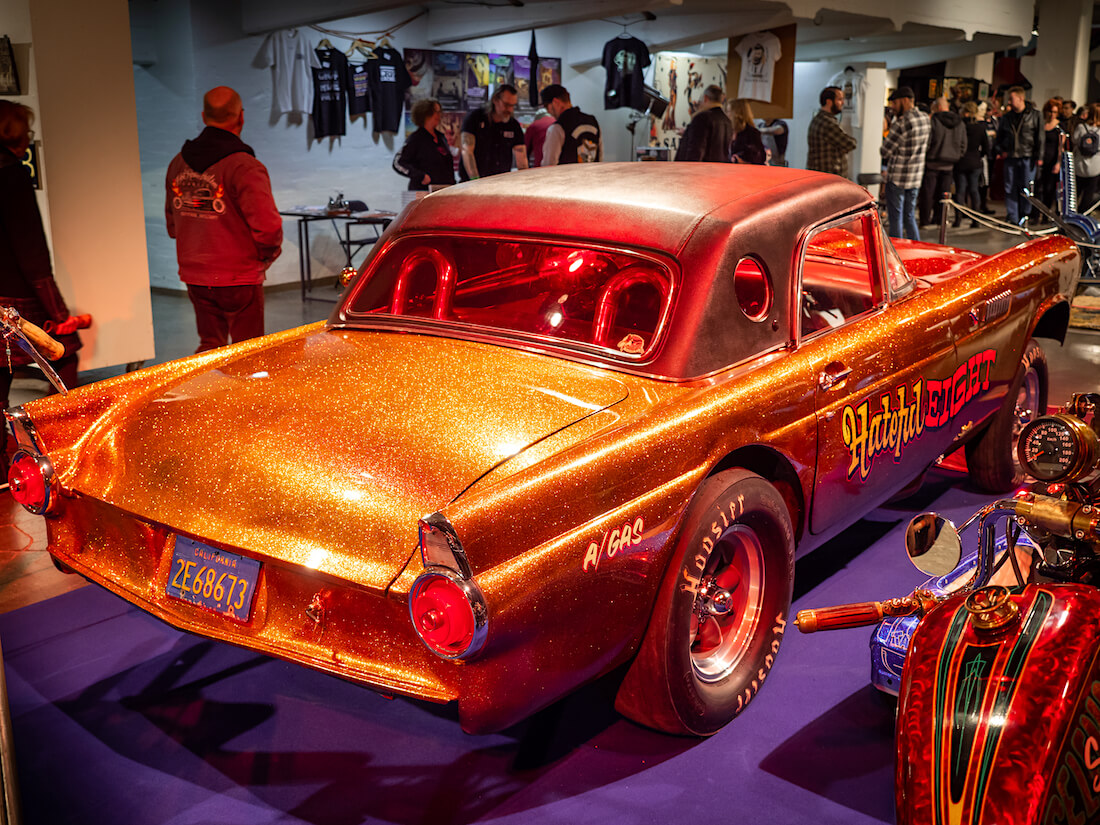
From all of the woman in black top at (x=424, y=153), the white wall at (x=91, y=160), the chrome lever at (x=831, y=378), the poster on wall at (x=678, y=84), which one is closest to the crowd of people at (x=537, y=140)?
the woman in black top at (x=424, y=153)

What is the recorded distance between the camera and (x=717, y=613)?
10.0 ft

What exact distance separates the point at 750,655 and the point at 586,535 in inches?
38.1

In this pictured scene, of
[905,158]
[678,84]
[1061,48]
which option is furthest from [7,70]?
[1061,48]

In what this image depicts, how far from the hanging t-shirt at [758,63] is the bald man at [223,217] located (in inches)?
367

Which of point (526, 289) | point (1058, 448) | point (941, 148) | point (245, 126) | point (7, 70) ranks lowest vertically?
point (1058, 448)

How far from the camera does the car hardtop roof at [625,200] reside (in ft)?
10.7

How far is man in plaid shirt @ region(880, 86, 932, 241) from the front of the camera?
11.9 metres

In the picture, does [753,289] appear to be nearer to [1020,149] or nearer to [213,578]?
[213,578]

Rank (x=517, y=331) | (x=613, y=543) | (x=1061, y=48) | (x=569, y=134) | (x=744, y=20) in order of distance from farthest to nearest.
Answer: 1. (x=1061, y=48)
2. (x=744, y=20)
3. (x=569, y=134)
4. (x=517, y=331)
5. (x=613, y=543)

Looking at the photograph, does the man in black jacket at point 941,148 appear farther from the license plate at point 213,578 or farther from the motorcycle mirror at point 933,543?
the license plate at point 213,578

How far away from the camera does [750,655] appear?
320 cm

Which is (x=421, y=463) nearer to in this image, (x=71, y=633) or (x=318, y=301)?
(x=71, y=633)

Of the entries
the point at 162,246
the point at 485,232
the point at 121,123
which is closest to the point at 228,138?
the point at 121,123

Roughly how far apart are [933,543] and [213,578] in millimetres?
1669
